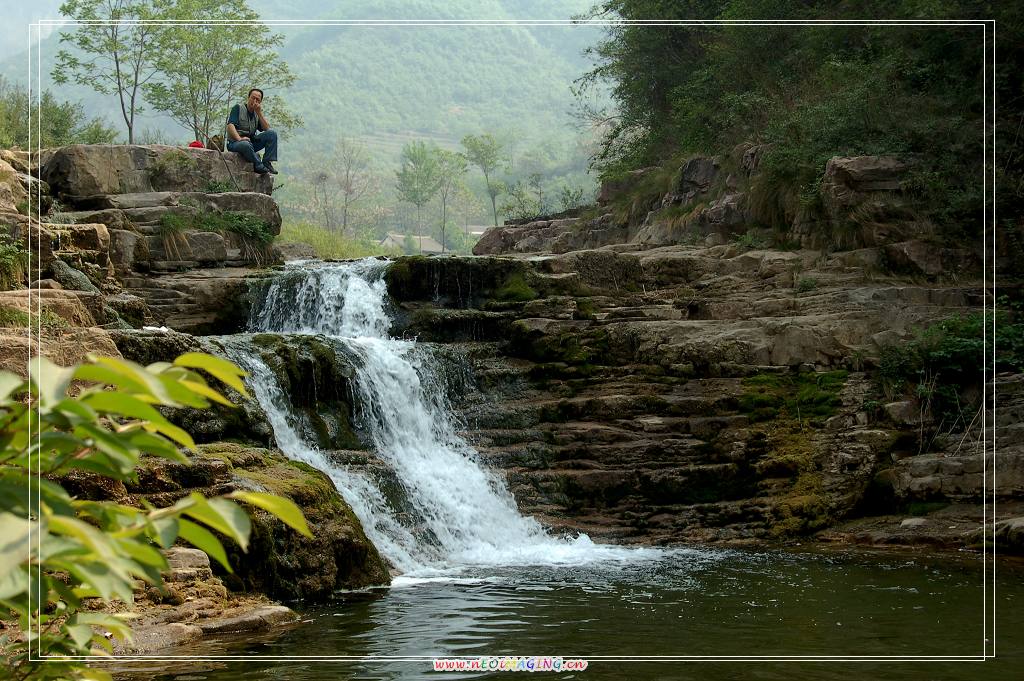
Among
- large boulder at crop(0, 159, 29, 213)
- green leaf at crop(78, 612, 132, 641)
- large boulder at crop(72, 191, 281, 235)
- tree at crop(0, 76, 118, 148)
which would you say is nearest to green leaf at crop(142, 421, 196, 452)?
green leaf at crop(78, 612, 132, 641)

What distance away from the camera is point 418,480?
39.9 ft

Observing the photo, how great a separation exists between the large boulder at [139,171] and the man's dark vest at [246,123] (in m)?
0.53

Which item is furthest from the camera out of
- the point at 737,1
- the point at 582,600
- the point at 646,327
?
the point at 737,1

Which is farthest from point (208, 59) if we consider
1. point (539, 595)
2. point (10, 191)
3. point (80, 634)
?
point (80, 634)

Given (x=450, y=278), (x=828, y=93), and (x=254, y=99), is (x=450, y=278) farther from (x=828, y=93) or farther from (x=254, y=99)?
(x=828, y=93)

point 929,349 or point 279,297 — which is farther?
point 279,297

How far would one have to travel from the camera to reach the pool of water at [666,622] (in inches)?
232

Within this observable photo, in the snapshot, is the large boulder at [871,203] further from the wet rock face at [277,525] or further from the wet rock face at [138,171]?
the wet rock face at [138,171]

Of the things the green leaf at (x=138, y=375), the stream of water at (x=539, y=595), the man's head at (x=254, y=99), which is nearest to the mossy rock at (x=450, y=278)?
the stream of water at (x=539, y=595)

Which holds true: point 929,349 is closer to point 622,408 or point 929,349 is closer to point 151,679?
point 622,408

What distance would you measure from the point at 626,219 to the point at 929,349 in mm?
10422

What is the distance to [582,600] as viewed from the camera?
8.16 meters

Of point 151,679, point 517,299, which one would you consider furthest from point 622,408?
point 151,679

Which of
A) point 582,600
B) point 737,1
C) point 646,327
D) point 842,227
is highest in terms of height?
point 737,1
